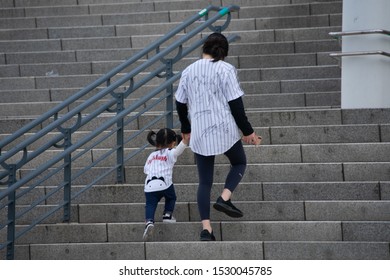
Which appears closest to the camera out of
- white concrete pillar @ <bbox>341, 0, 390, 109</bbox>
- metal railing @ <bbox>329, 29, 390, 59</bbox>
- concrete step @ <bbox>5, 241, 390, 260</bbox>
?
concrete step @ <bbox>5, 241, 390, 260</bbox>

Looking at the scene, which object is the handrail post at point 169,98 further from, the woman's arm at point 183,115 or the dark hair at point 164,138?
the woman's arm at point 183,115

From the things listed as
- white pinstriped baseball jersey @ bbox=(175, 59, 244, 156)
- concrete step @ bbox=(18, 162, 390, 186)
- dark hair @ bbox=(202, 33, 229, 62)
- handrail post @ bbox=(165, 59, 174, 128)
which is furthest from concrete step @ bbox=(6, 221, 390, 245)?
handrail post @ bbox=(165, 59, 174, 128)

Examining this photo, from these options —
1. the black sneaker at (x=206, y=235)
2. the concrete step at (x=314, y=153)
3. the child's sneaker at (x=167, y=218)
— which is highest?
the concrete step at (x=314, y=153)

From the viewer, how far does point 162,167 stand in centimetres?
979

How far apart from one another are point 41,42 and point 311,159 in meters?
5.23

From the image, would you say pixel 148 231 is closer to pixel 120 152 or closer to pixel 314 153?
pixel 120 152

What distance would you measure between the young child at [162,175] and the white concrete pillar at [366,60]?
2.35m

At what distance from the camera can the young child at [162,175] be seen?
9.71 m

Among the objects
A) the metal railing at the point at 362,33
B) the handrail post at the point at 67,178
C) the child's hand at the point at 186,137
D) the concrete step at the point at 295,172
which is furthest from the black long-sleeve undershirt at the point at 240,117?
the metal railing at the point at 362,33

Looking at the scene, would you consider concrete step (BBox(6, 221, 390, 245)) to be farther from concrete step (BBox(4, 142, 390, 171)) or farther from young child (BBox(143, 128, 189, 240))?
concrete step (BBox(4, 142, 390, 171))

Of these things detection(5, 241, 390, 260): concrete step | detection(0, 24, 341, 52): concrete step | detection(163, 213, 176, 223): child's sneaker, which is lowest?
detection(5, 241, 390, 260): concrete step

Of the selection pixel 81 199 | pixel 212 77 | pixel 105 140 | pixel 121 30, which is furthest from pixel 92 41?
pixel 212 77

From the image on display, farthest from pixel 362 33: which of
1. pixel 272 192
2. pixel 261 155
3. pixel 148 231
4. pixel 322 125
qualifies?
pixel 148 231

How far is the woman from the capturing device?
9180 mm
